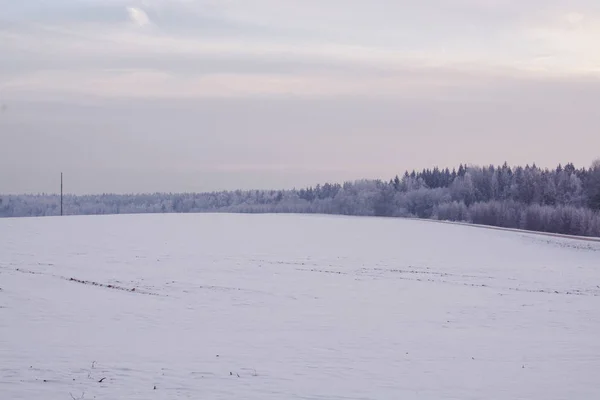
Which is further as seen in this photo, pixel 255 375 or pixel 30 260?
pixel 30 260

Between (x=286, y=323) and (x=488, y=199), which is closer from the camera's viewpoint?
(x=286, y=323)

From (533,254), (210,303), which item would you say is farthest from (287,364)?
(533,254)

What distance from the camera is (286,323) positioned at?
21172mm

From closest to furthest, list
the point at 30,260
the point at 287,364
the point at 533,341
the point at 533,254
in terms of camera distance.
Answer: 1. the point at 287,364
2. the point at 533,341
3. the point at 30,260
4. the point at 533,254

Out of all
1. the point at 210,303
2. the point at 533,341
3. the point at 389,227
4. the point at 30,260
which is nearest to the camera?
the point at 533,341

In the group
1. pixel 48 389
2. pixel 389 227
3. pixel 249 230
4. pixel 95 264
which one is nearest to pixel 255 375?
pixel 48 389

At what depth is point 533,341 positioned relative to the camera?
19.5 m

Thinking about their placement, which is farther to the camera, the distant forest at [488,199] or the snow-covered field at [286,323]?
the distant forest at [488,199]

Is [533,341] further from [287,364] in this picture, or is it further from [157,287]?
[157,287]

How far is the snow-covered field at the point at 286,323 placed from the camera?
45.2ft

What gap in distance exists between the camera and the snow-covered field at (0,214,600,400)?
45.2ft

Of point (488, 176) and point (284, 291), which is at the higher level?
point (488, 176)

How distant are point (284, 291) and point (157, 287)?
16.3 feet

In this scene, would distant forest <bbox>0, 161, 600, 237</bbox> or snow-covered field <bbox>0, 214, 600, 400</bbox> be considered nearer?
snow-covered field <bbox>0, 214, 600, 400</bbox>
